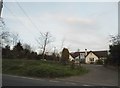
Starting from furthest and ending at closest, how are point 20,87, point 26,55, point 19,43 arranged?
point 19,43 < point 26,55 < point 20,87

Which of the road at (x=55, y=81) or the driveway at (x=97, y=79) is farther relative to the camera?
the driveway at (x=97, y=79)

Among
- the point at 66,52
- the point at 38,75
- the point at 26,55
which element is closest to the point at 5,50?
the point at 26,55

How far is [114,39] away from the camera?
37031 mm

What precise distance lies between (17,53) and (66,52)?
31.5 ft

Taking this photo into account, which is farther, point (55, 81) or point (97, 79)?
point (97, 79)

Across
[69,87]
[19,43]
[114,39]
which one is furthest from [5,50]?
[69,87]

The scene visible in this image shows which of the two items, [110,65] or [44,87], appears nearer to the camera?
[44,87]

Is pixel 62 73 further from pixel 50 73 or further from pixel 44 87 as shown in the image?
pixel 44 87

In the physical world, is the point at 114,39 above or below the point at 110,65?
above

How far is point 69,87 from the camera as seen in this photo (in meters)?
15.5

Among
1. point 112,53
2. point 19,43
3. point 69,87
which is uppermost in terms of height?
point 19,43

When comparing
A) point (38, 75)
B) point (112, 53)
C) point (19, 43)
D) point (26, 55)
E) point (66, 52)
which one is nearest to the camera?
point (38, 75)

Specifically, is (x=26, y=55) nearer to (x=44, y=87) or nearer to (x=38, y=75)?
(x=38, y=75)

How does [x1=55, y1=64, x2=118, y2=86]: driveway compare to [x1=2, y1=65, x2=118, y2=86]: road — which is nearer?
[x1=2, y1=65, x2=118, y2=86]: road
